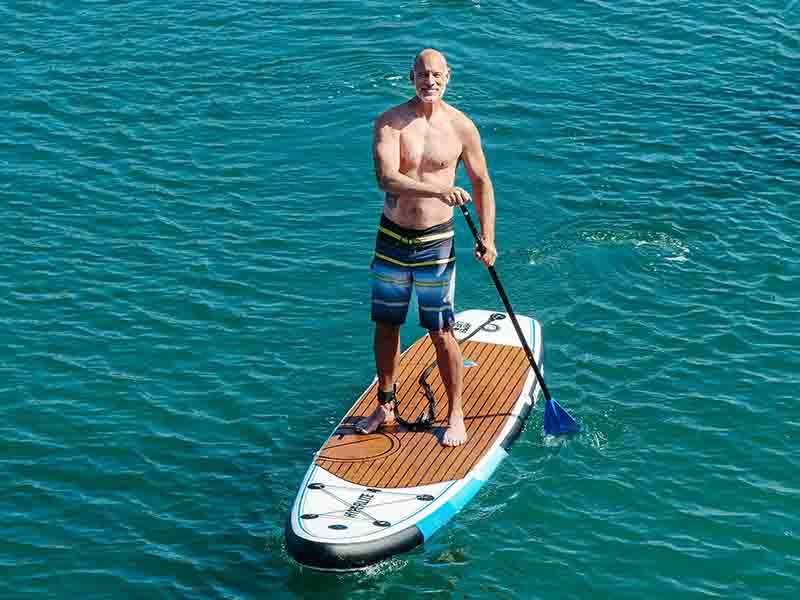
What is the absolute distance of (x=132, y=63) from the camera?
24.2 meters

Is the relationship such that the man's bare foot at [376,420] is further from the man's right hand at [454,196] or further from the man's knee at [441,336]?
the man's right hand at [454,196]

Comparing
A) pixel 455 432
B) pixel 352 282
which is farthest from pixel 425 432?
pixel 352 282

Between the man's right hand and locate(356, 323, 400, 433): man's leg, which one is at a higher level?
the man's right hand

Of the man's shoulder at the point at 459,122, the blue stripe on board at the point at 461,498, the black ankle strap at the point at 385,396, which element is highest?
the man's shoulder at the point at 459,122

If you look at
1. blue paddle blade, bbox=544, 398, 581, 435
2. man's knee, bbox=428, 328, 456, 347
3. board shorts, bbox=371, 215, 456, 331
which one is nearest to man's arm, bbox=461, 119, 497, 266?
board shorts, bbox=371, 215, 456, 331

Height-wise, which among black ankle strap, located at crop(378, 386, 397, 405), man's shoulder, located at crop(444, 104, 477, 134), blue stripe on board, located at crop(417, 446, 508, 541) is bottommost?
blue stripe on board, located at crop(417, 446, 508, 541)

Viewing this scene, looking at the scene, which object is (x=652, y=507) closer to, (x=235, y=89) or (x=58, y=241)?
(x=58, y=241)

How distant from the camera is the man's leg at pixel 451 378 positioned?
13.2 meters

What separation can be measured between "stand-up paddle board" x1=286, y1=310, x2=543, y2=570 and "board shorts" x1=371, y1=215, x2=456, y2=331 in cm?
130

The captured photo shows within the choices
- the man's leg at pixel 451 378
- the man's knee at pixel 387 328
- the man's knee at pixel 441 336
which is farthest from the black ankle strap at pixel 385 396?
the man's knee at pixel 441 336

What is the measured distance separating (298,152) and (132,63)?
4.75m

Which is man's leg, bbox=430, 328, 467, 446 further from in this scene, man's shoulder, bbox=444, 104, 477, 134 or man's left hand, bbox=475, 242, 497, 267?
man's shoulder, bbox=444, 104, 477, 134

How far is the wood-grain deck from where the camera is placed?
13227 mm

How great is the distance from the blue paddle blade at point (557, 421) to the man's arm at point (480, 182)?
7.09 feet
